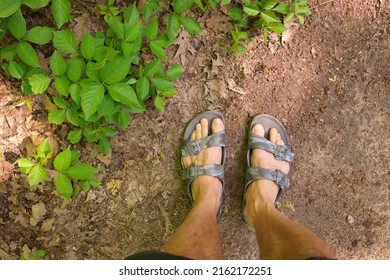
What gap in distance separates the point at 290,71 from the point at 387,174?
0.92m

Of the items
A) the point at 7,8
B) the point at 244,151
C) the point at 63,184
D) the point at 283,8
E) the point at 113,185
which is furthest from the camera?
the point at 244,151

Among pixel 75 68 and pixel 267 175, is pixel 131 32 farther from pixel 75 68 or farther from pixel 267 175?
pixel 267 175

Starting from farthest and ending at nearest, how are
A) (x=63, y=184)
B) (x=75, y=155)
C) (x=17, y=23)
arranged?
(x=75, y=155) < (x=63, y=184) < (x=17, y=23)

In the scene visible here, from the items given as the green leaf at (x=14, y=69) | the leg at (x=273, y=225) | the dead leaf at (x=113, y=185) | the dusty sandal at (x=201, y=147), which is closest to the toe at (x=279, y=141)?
the leg at (x=273, y=225)

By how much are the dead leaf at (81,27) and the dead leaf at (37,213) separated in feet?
3.28

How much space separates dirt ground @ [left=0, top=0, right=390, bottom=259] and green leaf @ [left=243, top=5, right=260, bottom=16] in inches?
8.2

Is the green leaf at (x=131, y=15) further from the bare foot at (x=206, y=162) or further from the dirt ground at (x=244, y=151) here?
the bare foot at (x=206, y=162)

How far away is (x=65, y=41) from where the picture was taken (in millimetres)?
1851

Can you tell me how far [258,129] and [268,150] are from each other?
15 cm

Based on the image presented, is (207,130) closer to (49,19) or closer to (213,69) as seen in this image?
(213,69)

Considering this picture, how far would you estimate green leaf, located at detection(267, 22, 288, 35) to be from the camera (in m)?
2.16

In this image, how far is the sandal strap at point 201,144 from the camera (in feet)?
7.61

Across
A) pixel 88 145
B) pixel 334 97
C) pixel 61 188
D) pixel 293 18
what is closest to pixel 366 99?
pixel 334 97

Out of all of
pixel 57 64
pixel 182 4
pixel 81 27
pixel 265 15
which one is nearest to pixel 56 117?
pixel 57 64
